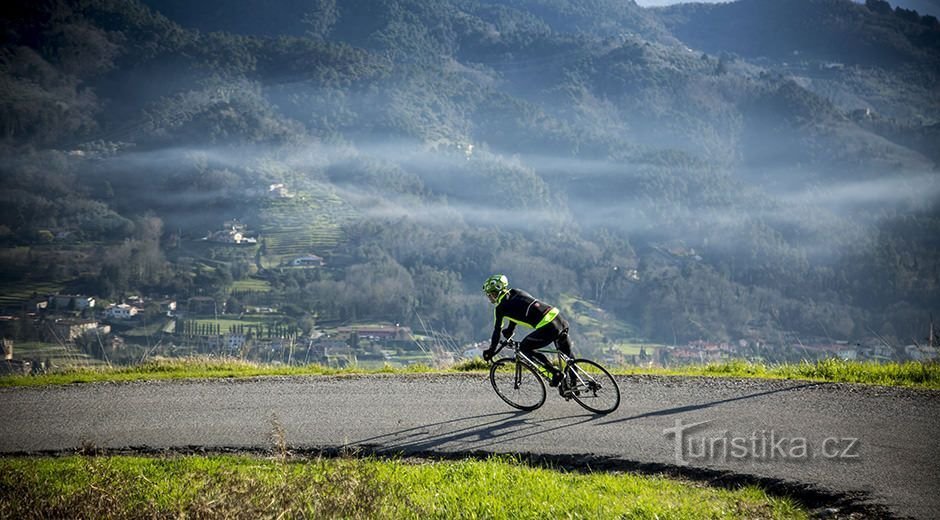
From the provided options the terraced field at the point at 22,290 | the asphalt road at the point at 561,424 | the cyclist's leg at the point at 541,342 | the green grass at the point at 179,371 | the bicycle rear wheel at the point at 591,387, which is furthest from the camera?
the terraced field at the point at 22,290

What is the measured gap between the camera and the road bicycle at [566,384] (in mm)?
10055

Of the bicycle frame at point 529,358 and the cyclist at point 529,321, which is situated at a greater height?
the cyclist at point 529,321

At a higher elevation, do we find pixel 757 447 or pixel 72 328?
pixel 757 447

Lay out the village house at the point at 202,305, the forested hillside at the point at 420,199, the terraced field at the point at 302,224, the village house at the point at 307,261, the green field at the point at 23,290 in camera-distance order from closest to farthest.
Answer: the green field at the point at 23,290 < the village house at the point at 202,305 < the forested hillside at the point at 420,199 < the village house at the point at 307,261 < the terraced field at the point at 302,224

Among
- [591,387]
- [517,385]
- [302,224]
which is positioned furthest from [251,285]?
[591,387]

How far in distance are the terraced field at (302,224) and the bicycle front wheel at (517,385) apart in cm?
7095

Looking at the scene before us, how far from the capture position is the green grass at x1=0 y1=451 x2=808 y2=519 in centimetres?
638

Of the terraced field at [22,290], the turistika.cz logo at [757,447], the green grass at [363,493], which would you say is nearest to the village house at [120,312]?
the terraced field at [22,290]

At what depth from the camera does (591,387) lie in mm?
10070

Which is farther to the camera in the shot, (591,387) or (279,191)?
(279,191)

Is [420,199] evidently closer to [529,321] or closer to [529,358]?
[529,358]

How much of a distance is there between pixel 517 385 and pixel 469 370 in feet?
7.98

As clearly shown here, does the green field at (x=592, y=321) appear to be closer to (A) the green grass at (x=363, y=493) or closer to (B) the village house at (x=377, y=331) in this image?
(B) the village house at (x=377, y=331)

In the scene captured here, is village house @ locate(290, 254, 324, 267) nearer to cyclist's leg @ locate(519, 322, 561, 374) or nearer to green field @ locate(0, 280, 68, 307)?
green field @ locate(0, 280, 68, 307)
